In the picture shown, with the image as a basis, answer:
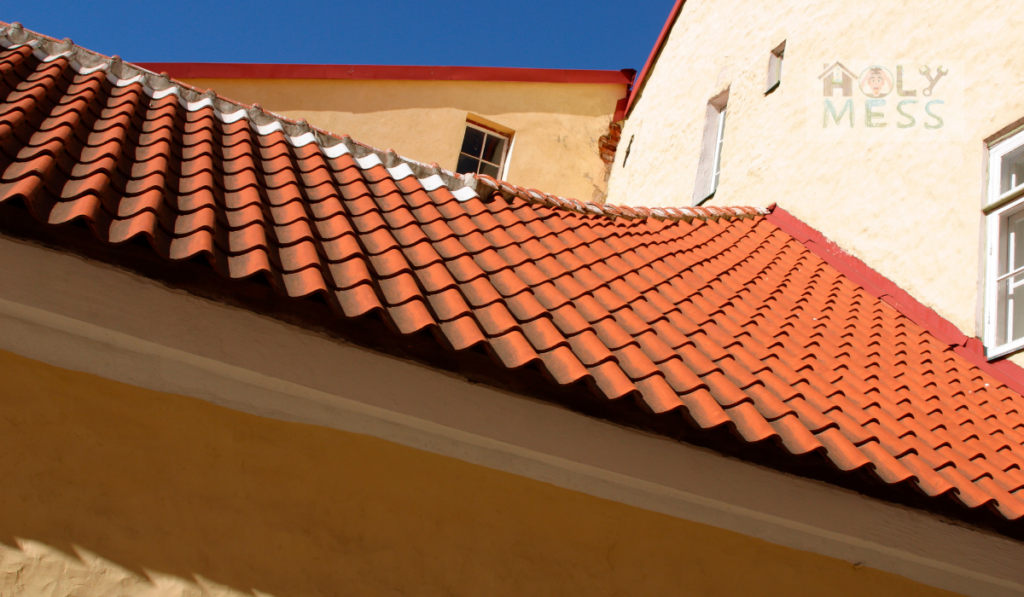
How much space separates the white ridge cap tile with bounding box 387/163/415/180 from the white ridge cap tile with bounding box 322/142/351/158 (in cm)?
Answer: 29

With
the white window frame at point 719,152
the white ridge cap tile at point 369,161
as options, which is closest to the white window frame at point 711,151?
the white window frame at point 719,152

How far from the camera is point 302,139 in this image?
448 centimetres

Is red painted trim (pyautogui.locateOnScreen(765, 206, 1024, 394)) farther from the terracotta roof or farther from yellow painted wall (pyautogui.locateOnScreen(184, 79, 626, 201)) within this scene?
yellow painted wall (pyautogui.locateOnScreen(184, 79, 626, 201))

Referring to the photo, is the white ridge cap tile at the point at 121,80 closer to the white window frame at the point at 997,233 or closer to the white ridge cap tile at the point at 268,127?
the white ridge cap tile at the point at 268,127

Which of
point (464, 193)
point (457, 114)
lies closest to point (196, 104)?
point (464, 193)

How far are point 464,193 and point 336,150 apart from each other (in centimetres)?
84

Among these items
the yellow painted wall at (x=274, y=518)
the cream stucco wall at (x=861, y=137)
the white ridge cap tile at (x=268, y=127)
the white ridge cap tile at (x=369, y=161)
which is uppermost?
the cream stucco wall at (x=861, y=137)

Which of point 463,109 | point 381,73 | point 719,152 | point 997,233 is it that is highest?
point 381,73

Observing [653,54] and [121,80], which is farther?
[653,54]

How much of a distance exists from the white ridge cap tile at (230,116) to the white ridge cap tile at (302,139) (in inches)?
12.1

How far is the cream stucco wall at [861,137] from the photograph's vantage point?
520 cm

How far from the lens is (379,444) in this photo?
299cm

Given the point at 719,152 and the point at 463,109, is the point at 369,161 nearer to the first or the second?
the point at 719,152

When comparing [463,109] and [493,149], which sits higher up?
[463,109]
